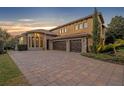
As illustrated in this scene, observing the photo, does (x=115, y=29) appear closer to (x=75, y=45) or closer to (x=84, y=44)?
(x=84, y=44)

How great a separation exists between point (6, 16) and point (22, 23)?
42.5 inches

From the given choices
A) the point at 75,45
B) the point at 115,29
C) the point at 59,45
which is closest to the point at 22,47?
the point at 59,45

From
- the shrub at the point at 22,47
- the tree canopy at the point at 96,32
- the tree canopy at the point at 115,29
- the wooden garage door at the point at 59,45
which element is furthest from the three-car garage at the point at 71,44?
the shrub at the point at 22,47

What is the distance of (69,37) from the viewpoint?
15.3 meters

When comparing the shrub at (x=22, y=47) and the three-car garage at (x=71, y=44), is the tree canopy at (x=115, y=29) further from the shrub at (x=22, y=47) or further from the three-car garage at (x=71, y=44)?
the shrub at (x=22, y=47)

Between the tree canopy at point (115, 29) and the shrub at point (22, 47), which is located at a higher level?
the tree canopy at point (115, 29)

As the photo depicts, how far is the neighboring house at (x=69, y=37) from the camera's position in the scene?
1352cm

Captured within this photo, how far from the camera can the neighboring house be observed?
532 inches

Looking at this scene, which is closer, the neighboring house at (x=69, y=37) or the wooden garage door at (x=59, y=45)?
the neighboring house at (x=69, y=37)

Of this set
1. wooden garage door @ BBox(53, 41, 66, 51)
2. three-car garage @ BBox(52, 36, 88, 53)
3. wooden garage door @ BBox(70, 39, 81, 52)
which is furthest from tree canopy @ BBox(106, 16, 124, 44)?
wooden garage door @ BBox(53, 41, 66, 51)

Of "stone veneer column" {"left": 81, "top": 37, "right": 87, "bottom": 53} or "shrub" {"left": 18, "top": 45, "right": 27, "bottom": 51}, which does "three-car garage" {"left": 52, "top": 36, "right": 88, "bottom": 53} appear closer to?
"stone veneer column" {"left": 81, "top": 37, "right": 87, "bottom": 53}

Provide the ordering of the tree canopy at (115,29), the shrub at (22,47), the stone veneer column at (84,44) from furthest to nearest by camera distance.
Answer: the shrub at (22,47) → the stone veneer column at (84,44) → the tree canopy at (115,29)
